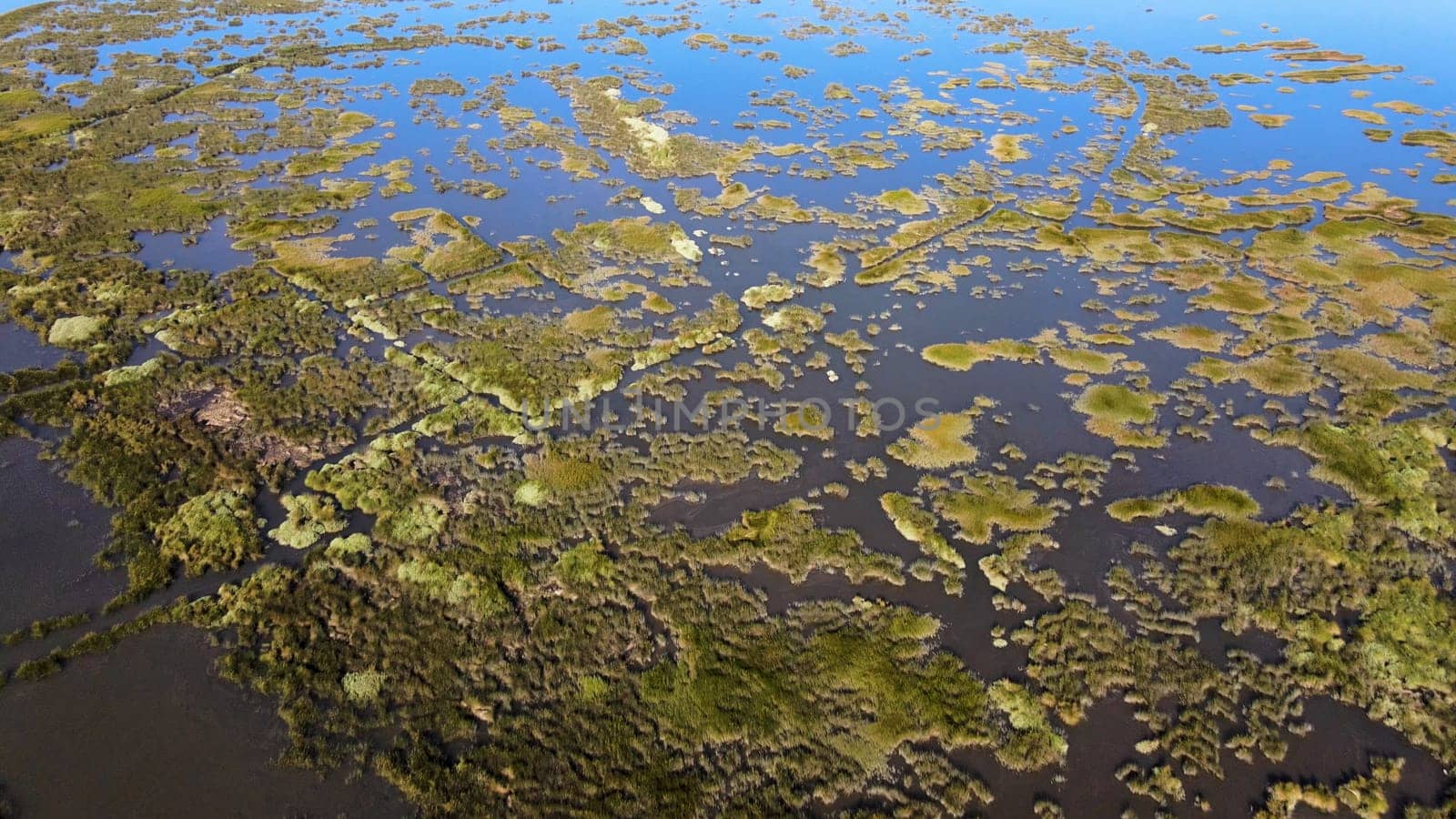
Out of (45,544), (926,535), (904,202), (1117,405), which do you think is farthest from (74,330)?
(1117,405)

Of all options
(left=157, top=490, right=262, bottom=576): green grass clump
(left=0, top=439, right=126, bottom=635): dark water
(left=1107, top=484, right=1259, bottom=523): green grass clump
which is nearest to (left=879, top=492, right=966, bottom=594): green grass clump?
(left=1107, top=484, right=1259, bottom=523): green grass clump

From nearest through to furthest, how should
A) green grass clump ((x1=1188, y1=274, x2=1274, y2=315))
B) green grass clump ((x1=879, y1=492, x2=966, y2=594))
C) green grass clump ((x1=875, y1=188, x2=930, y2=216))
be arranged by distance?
green grass clump ((x1=879, y1=492, x2=966, y2=594)) → green grass clump ((x1=1188, y1=274, x2=1274, y2=315)) → green grass clump ((x1=875, y1=188, x2=930, y2=216))

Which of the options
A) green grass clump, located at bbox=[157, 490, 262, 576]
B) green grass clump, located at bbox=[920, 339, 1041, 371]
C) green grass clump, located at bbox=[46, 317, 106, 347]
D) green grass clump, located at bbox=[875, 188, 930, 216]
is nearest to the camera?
green grass clump, located at bbox=[157, 490, 262, 576]

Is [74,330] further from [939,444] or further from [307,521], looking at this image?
[939,444]

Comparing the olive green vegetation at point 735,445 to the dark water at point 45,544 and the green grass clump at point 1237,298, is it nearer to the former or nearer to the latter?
the green grass clump at point 1237,298

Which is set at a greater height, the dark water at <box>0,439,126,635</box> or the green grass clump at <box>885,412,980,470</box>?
the green grass clump at <box>885,412,980,470</box>

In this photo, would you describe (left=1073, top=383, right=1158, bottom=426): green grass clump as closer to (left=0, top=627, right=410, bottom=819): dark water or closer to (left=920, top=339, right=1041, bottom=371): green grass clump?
(left=920, top=339, right=1041, bottom=371): green grass clump

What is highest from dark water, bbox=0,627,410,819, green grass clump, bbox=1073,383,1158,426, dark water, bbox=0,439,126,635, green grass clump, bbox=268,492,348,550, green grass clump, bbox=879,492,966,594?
green grass clump, bbox=1073,383,1158,426

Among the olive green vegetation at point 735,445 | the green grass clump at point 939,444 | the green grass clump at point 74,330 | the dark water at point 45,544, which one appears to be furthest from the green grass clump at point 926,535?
the green grass clump at point 74,330

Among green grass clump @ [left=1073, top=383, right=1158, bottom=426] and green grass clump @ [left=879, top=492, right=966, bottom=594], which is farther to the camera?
green grass clump @ [left=1073, top=383, right=1158, bottom=426]
